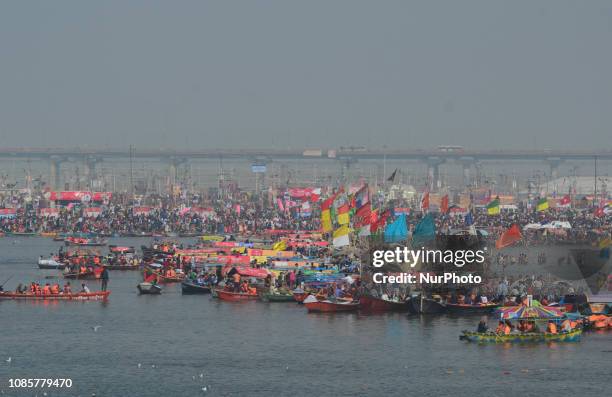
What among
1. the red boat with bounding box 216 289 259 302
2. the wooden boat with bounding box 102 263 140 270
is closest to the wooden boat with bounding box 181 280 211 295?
the red boat with bounding box 216 289 259 302

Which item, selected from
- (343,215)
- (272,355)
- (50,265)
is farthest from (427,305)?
(50,265)

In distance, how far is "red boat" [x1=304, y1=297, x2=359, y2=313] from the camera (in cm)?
5966

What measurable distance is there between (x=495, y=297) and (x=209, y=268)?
2628cm

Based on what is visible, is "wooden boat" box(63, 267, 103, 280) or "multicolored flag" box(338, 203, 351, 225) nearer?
"multicolored flag" box(338, 203, 351, 225)

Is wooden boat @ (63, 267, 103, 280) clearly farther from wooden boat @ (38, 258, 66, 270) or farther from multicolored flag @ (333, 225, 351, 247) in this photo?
multicolored flag @ (333, 225, 351, 247)

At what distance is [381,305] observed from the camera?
A: 58.9m

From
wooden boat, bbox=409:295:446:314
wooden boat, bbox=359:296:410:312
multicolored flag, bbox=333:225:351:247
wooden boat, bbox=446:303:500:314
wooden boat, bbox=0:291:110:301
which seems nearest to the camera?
wooden boat, bbox=409:295:446:314

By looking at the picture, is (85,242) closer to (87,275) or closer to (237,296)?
Result: (87,275)

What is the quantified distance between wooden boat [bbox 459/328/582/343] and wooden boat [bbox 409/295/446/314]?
6418 mm

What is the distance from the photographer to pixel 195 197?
19550 centimetres

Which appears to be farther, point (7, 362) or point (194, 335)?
point (194, 335)

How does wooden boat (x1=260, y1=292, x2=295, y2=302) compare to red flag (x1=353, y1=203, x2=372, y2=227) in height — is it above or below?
below

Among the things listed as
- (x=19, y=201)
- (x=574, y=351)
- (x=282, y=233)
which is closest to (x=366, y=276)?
(x=574, y=351)

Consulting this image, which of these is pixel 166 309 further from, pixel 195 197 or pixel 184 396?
pixel 195 197
